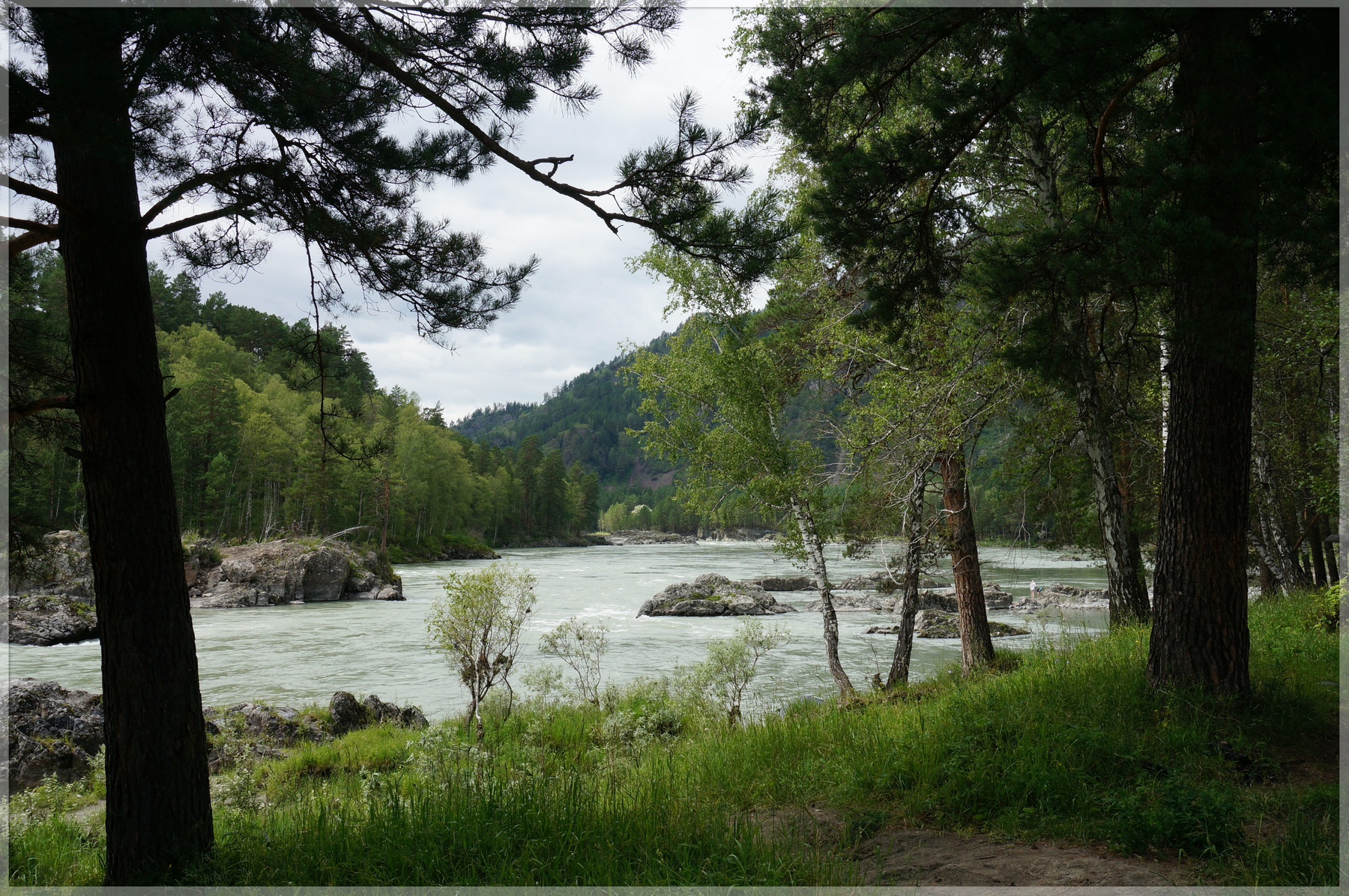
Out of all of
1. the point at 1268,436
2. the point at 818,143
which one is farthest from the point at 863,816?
the point at 1268,436

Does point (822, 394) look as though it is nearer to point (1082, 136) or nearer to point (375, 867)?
point (1082, 136)

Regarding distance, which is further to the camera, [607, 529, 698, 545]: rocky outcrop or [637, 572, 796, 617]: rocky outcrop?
[607, 529, 698, 545]: rocky outcrop

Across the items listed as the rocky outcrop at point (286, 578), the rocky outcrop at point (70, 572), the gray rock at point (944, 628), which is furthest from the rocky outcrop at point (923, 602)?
the rocky outcrop at point (70, 572)

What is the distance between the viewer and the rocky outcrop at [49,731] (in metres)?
7.96

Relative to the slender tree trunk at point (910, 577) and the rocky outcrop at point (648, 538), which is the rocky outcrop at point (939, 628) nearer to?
the slender tree trunk at point (910, 577)

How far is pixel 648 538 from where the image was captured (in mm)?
105500

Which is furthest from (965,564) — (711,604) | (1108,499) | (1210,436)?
(711,604)

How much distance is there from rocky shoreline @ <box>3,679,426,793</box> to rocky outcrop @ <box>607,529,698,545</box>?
267ft

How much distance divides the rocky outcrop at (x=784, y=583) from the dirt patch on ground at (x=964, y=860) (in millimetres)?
27857

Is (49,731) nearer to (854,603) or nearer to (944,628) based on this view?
(944,628)

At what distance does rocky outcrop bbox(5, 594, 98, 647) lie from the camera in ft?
58.0

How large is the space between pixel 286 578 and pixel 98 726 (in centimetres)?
2128

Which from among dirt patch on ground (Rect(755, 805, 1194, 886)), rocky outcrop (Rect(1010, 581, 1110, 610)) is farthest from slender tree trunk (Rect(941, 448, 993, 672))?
rocky outcrop (Rect(1010, 581, 1110, 610))

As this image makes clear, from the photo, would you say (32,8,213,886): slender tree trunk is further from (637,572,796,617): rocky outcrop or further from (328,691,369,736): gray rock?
(637,572,796,617): rocky outcrop
